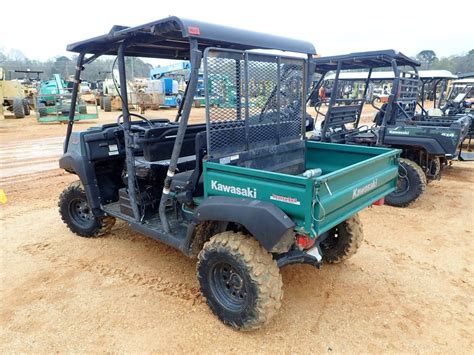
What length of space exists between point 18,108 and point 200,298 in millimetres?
17332

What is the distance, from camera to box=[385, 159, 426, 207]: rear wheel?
18.3 feet

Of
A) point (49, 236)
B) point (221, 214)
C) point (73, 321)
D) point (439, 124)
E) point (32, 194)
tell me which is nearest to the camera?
point (221, 214)

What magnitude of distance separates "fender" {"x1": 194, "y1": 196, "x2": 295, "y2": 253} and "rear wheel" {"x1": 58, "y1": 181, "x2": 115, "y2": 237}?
207cm

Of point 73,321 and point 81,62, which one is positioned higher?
point 81,62

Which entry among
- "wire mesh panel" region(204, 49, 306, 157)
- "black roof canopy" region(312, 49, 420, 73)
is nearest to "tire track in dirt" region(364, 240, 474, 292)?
"wire mesh panel" region(204, 49, 306, 157)

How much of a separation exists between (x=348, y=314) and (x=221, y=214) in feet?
4.35

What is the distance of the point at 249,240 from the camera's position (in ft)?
8.87

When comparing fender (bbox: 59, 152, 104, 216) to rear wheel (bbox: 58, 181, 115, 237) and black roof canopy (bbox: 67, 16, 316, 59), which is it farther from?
black roof canopy (bbox: 67, 16, 316, 59)

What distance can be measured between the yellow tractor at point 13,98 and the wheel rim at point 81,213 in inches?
601

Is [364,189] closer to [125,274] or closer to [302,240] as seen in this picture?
[302,240]

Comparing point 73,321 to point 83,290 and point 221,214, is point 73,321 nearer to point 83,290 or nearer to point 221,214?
point 83,290

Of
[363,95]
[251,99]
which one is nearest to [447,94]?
[363,95]

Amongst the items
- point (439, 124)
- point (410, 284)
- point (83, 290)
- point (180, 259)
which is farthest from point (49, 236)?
point (439, 124)

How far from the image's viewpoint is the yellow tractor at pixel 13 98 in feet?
56.0
